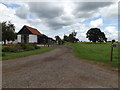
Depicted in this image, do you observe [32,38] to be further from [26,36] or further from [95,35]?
[95,35]

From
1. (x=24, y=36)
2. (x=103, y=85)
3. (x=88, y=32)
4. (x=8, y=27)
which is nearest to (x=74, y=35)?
(x=88, y=32)

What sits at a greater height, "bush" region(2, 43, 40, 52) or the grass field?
"bush" region(2, 43, 40, 52)

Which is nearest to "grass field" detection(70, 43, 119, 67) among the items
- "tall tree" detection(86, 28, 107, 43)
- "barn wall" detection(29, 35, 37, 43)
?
"barn wall" detection(29, 35, 37, 43)

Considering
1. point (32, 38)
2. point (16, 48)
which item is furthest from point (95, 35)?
point (16, 48)

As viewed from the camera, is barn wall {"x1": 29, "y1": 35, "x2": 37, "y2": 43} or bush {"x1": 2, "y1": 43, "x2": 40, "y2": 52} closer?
bush {"x1": 2, "y1": 43, "x2": 40, "y2": 52}

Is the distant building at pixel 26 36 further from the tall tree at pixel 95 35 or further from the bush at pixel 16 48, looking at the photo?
the tall tree at pixel 95 35

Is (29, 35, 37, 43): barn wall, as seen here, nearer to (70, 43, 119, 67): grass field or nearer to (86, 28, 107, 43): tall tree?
(70, 43, 119, 67): grass field

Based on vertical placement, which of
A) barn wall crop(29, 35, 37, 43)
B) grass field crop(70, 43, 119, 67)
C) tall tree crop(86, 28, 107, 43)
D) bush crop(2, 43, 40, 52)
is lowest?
grass field crop(70, 43, 119, 67)

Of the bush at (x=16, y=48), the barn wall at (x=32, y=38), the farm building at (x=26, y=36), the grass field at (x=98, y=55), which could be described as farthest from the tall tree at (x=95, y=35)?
the bush at (x=16, y=48)

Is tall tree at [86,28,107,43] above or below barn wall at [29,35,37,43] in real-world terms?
above

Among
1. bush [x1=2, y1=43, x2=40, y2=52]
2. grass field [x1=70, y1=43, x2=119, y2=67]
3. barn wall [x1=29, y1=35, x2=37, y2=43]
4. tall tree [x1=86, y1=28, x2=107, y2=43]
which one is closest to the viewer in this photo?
grass field [x1=70, y1=43, x2=119, y2=67]

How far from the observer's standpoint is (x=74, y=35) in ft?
278

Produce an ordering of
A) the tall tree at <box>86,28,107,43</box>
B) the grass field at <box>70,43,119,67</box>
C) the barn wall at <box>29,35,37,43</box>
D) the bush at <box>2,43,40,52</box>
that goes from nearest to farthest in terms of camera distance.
A: the grass field at <box>70,43,119,67</box>, the bush at <box>2,43,40,52</box>, the barn wall at <box>29,35,37,43</box>, the tall tree at <box>86,28,107,43</box>

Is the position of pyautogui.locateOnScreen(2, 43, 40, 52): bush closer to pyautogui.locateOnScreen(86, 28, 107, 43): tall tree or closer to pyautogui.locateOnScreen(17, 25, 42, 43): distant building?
pyautogui.locateOnScreen(17, 25, 42, 43): distant building
